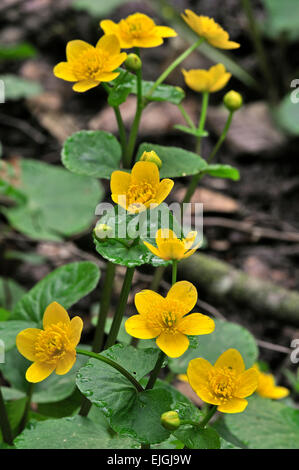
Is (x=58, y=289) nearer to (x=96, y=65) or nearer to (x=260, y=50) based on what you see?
(x=96, y=65)

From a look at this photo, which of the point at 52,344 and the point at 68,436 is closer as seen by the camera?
the point at 52,344

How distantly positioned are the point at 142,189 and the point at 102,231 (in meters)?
0.08

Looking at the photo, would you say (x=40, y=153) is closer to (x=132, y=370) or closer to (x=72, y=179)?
(x=72, y=179)

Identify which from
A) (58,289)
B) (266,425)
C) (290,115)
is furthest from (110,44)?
(290,115)

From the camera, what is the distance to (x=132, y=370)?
2.45 feet

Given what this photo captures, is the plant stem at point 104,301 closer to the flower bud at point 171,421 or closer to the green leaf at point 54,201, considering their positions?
the flower bud at point 171,421

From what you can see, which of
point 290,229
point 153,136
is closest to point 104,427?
point 290,229

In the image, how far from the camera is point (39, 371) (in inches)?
27.9

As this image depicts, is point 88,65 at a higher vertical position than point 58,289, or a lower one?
higher

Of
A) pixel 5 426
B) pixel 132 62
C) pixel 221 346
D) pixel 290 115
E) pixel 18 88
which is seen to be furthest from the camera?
pixel 18 88

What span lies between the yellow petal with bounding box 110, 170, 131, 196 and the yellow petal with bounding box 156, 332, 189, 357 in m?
0.21

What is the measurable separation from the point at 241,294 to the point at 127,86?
0.94 meters

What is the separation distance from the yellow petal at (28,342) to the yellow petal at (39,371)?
1 cm

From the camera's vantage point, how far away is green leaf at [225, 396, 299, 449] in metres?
1.09
